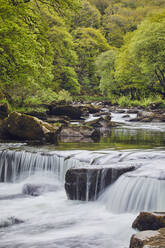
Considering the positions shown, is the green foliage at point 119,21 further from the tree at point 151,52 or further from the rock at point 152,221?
the rock at point 152,221

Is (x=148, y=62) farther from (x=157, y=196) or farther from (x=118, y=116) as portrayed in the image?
(x=157, y=196)

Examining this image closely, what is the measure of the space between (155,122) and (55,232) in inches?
725

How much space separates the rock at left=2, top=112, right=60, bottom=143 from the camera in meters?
12.6

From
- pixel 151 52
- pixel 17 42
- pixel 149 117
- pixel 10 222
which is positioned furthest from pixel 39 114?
pixel 151 52

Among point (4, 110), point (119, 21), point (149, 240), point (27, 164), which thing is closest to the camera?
point (149, 240)

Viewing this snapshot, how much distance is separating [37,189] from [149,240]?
508 cm

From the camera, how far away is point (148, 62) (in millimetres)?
33844

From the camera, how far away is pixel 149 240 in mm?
4082

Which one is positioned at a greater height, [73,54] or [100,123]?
[73,54]

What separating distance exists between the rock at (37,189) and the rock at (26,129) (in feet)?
13.1

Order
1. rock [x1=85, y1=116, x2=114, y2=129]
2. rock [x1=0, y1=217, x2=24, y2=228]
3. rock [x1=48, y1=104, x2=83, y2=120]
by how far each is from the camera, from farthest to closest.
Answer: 1. rock [x1=48, y1=104, x2=83, y2=120]
2. rock [x1=85, y1=116, x2=114, y2=129]
3. rock [x1=0, y1=217, x2=24, y2=228]

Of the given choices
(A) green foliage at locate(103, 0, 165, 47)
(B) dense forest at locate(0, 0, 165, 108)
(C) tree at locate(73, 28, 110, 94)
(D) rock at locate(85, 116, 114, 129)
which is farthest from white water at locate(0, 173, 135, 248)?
(A) green foliage at locate(103, 0, 165, 47)

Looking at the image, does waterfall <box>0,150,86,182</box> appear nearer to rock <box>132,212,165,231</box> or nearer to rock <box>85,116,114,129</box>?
rock <box>132,212,165,231</box>

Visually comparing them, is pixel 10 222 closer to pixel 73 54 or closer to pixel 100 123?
pixel 100 123
